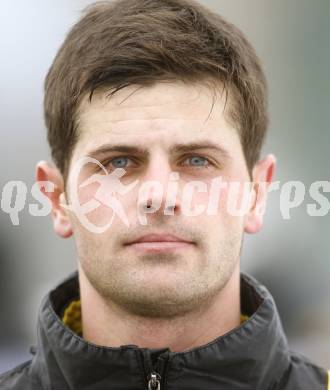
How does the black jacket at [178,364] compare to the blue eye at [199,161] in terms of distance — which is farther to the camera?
the blue eye at [199,161]

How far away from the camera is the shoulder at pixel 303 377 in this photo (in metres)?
2.26

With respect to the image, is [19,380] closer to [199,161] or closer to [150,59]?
[199,161]

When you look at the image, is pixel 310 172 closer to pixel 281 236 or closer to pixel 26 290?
pixel 281 236

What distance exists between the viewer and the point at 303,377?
230 centimetres

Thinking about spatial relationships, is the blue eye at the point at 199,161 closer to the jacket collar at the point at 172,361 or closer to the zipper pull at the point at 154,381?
the jacket collar at the point at 172,361

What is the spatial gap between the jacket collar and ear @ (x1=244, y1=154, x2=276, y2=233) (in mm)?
298

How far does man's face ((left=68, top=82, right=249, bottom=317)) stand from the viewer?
7.09 feet

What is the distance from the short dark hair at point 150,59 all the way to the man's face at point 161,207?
0.20 feet

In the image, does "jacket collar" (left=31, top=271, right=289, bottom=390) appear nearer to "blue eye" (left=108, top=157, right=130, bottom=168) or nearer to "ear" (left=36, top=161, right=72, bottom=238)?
"ear" (left=36, top=161, right=72, bottom=238)

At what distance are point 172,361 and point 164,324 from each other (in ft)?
0.92

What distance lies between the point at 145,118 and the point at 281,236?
11.1 ft
